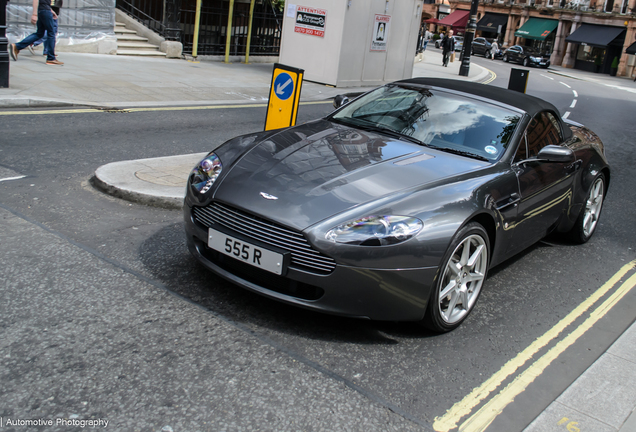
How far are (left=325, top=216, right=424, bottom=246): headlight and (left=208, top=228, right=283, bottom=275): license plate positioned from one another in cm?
32

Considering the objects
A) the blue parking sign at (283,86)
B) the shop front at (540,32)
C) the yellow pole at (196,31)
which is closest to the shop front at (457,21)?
the shop front at (540,32)

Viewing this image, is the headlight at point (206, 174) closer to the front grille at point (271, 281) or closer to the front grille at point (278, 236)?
the front grille at point (278, 236)

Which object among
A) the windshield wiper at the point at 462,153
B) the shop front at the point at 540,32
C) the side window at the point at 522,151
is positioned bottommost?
the windshield wiper at the point at 462,153

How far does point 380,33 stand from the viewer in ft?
62.7

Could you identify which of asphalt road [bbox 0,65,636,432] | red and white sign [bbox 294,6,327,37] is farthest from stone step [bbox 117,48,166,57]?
asphalt road [bbox 0,65,636,432]

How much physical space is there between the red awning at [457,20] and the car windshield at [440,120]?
7175 cm

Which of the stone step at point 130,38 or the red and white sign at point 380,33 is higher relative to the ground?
the red and white sign at point 380,33

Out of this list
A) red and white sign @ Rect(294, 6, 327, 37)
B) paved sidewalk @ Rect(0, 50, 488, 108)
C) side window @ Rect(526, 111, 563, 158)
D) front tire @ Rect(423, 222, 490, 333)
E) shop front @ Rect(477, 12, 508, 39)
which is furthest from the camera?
shop front @ Rect(477, 12, 508, 39)

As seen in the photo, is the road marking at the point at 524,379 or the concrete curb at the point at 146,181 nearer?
the road marking at the point at 524,379

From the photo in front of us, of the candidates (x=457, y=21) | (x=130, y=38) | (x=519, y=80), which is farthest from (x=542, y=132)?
(x=457, y=21)

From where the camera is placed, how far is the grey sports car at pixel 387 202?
11.1 feet

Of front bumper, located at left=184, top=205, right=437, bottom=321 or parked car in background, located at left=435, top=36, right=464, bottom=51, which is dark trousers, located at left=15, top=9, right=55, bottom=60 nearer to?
front bumper, located at left=184, top=205, right=437, bottom=321

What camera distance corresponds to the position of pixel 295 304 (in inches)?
136

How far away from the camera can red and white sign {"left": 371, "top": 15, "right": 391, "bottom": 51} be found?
18.8 meters
